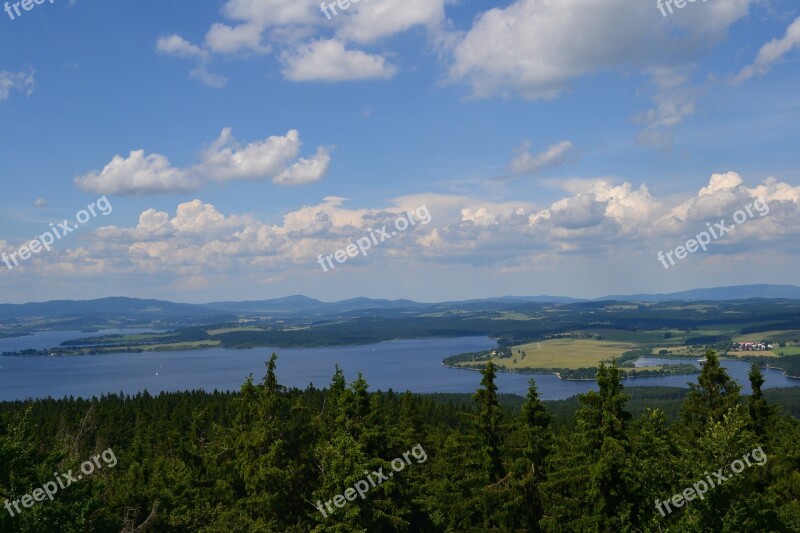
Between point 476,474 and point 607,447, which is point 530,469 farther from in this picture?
point 607,447

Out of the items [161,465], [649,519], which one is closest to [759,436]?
[649,519]

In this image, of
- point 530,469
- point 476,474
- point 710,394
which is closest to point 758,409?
point 710,394

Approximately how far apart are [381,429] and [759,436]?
22606 mm

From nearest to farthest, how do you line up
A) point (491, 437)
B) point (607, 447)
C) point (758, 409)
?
point (607, 447) → point (491, 437) → point (758, 409)

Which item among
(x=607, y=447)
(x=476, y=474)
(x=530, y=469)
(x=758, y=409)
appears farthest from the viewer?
(x=758, y=409)

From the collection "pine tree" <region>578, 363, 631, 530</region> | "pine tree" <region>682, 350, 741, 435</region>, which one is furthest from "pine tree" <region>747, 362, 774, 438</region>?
"pine tree" <region>578, 363, 631, 530</region>

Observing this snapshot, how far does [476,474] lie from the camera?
1296 inches

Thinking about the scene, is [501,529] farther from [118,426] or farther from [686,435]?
[118,426]

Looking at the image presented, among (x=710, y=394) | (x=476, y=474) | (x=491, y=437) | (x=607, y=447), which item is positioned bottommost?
(x=476, y=474)

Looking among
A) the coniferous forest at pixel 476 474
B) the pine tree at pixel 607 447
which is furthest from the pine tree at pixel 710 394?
the pine tree at pixel 607 447

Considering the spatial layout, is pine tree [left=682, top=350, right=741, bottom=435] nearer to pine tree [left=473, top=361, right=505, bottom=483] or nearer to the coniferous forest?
the coniferous forest

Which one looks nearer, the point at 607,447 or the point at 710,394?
the point at 607,447

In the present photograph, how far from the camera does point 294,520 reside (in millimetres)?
33312

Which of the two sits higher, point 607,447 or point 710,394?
point 607,447
